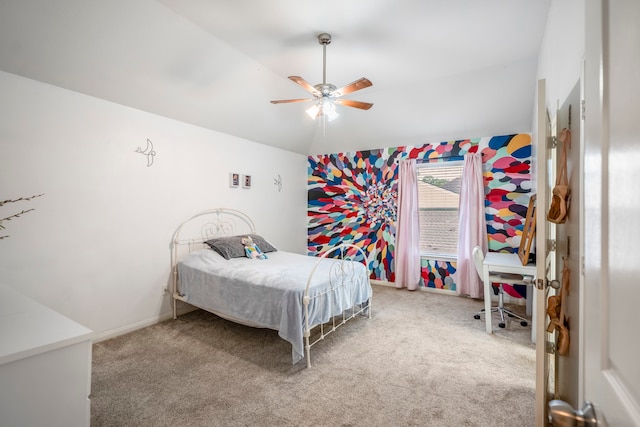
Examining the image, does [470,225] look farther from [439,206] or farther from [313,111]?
[313,111]

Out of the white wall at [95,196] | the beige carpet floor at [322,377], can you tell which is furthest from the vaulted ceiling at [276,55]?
the beige carpet floor at [322,377]

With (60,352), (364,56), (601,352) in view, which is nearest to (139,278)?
(60,352)

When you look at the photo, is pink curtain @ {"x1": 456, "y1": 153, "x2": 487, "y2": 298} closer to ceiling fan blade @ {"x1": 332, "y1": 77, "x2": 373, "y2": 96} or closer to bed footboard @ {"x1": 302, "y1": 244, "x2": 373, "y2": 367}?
bed footboard @ {"x1": 302, "y1": 244, "x2": 373, "y2": 367}

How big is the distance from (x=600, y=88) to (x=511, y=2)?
95.9 inches

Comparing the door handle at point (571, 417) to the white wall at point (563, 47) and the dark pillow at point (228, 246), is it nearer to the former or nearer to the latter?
the white wall at point (563, 47)

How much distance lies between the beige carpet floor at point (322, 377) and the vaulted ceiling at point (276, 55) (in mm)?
2570

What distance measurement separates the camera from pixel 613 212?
519mm

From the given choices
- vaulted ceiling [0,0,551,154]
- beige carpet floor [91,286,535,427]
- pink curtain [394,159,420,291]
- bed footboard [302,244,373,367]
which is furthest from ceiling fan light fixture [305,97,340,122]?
pink curtain [394,159,420,291]

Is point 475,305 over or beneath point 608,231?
beneath

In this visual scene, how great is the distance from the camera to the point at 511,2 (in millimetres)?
2365

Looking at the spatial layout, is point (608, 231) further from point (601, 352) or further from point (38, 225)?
point (38, 225)

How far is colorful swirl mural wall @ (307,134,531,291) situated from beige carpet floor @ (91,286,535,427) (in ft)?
4.82

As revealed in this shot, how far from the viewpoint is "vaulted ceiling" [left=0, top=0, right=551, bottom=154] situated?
2441mm

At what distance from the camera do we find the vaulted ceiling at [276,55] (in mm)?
2441
